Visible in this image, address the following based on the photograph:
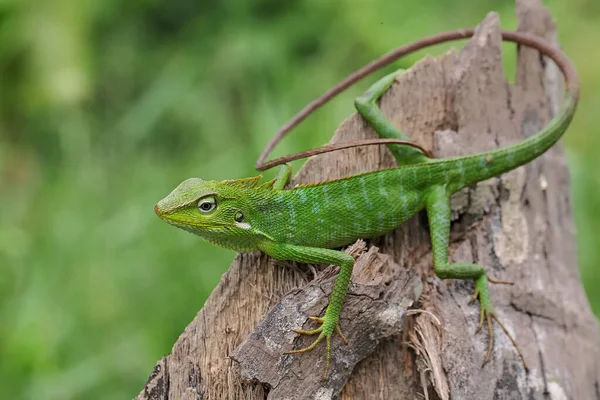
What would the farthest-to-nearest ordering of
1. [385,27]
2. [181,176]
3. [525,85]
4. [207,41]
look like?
1. [207,41]
2. [385,27]
3. [181,176]
4. [525,85]

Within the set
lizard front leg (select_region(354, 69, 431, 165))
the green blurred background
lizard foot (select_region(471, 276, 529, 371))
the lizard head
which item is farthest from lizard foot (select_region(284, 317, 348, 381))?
the green blurred background

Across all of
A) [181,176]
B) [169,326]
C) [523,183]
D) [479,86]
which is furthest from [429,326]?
[181,176]

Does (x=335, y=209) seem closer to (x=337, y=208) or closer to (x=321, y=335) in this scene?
(x=337, y=208)

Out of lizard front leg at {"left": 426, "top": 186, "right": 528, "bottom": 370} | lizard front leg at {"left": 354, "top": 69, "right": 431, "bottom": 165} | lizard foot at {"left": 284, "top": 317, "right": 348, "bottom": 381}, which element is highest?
lizard front leg at {"left": 354, "top": 69, "right": 431, "bottom": 165}

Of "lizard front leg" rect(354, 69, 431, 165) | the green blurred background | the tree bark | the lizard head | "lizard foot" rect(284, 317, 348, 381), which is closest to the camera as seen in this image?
"lizard foot" rect(284, 317, 348, 381)

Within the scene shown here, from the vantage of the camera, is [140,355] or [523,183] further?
[140,355]

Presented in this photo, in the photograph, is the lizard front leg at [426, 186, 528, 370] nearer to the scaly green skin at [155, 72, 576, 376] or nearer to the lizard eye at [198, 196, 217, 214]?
the scaly green skin at [155, 72, 576, 376]

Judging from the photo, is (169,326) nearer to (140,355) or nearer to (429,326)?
(140,355)

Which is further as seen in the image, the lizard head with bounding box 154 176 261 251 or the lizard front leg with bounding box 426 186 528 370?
the lizard front leg with bounding box 426 186 528 370
